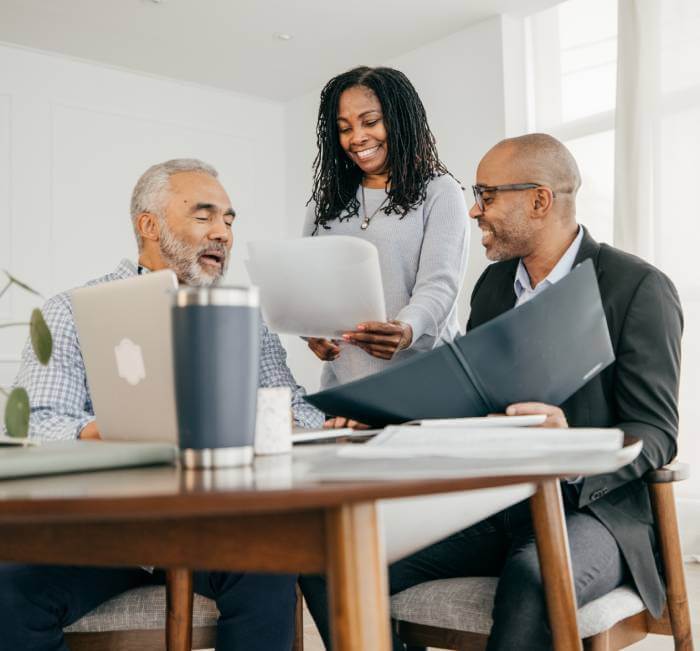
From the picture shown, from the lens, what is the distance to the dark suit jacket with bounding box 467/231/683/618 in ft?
4.70

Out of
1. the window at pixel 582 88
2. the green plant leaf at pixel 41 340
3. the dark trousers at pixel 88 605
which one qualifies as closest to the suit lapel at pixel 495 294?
the dark trousers at pixel 88 605

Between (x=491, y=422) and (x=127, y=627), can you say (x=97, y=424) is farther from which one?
(x=491, y=422)

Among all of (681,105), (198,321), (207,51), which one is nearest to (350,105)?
(198,321)

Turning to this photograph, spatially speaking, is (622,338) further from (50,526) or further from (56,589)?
(50,526)

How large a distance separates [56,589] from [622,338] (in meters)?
1.05

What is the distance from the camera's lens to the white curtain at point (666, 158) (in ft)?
13.7

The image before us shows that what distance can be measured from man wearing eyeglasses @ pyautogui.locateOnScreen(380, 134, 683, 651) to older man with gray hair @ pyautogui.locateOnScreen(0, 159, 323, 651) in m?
0.25

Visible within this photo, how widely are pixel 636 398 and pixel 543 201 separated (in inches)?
20.7

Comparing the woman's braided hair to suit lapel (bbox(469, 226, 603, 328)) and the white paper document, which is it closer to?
suit lapel (bbox(469, 226, 603, 328))

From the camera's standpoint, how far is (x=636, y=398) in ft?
5.06

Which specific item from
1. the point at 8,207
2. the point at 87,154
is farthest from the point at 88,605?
the point at 87,154

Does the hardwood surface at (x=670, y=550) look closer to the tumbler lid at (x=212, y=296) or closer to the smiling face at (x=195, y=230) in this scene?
the tumbler lid at (x=212, y=296)

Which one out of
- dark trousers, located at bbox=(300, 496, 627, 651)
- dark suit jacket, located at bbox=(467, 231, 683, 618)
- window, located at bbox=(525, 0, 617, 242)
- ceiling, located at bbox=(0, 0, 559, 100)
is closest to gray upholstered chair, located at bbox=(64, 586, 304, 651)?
dark trousers, located at bbox=(300, 496, 627, 651)

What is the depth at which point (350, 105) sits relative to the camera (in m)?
2.28
